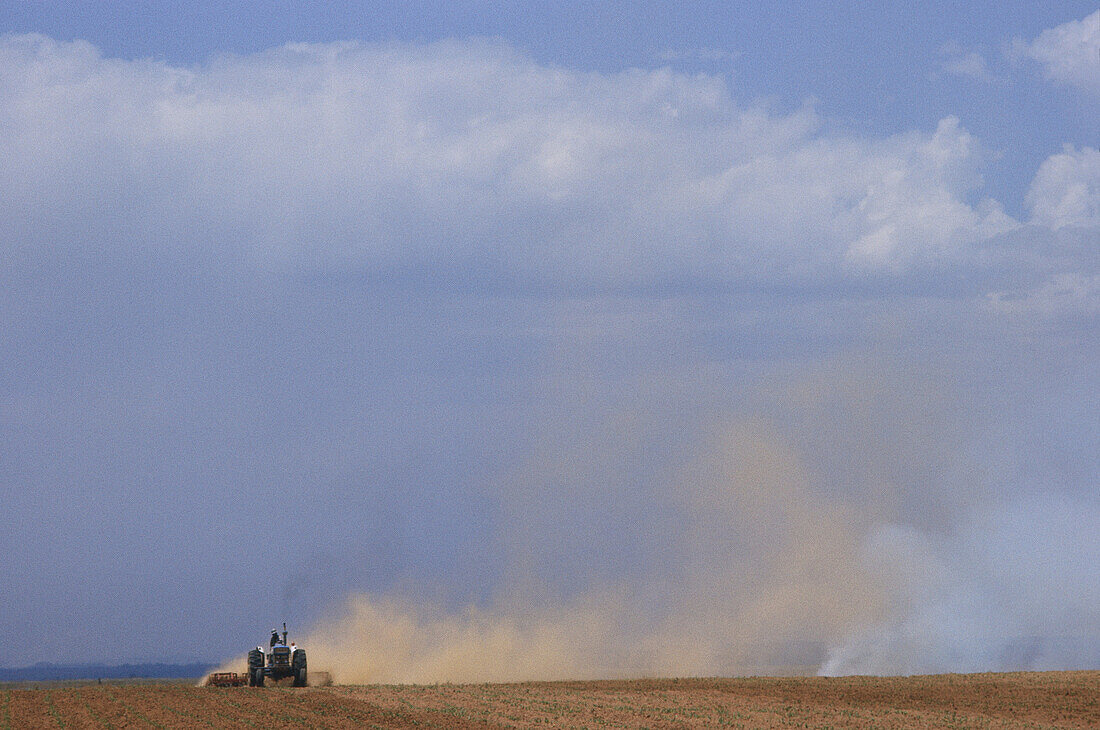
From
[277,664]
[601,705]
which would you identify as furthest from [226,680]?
[601,705]

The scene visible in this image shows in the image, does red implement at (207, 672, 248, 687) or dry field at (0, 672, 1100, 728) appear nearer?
dry field at (0, 672, 1100, 728)

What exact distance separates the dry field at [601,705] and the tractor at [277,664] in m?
1.81

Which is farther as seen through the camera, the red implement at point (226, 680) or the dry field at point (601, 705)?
the red implement at point (226, 680)

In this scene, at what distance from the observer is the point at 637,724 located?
177 feet

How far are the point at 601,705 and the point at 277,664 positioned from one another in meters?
27.1

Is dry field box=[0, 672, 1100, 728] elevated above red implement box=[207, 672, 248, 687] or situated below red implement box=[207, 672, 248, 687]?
below

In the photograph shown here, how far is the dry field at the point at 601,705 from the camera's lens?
182 feet

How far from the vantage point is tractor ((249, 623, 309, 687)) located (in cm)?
7844

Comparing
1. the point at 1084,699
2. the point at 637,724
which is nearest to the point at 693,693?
the point at 637,724

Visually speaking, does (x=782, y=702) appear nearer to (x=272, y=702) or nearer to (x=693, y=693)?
(x=693, y=693)

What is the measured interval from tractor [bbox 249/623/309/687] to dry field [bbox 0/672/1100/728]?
1.81 meters

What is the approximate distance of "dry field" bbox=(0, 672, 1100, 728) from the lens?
182 ft

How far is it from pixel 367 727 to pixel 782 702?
26858 millimetres

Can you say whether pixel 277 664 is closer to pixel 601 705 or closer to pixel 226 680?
pixel 226 680
